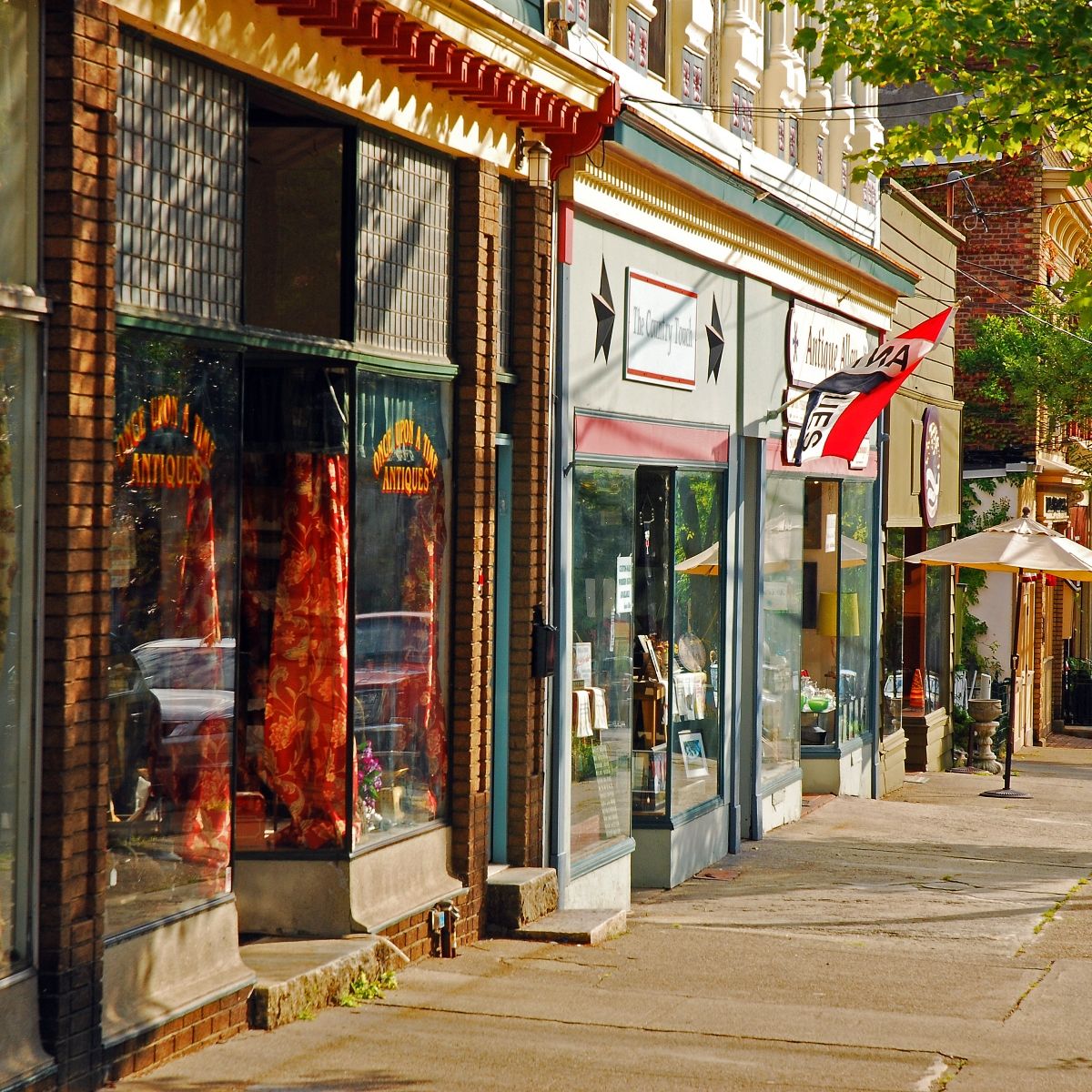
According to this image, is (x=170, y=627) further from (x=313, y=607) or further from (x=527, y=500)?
(x=527, y=500)

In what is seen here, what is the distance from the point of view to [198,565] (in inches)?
271

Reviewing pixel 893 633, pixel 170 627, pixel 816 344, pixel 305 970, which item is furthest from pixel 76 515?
pixel 893 633

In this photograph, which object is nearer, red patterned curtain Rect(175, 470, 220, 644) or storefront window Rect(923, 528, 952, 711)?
red patterned curtain Rect(175, 470, 220, 644)

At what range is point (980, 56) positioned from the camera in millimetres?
12117

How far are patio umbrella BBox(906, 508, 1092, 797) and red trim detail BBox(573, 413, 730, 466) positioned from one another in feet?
20.8

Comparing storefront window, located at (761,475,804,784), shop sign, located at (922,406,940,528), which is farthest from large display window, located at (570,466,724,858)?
shop sign, located at (922,406,940,528)

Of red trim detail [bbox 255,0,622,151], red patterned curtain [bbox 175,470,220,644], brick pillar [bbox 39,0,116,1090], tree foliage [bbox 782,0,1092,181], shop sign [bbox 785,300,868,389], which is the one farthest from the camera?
shop sign [bbox 785,300,868,389]

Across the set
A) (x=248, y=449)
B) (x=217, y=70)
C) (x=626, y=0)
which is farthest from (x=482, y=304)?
(x=626, y=0)

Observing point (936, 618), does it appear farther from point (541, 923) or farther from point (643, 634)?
point (541, 923)

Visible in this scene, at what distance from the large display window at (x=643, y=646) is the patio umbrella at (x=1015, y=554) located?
6.32 metres

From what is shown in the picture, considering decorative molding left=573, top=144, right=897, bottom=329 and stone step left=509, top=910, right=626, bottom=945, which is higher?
decorative molding left=573, top=144, right=897, bottom=329

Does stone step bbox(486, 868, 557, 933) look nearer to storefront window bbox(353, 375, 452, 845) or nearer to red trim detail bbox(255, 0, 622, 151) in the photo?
storefront window bbox(353, 375, 452, 845)

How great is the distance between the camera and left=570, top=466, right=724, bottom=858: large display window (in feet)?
34.7

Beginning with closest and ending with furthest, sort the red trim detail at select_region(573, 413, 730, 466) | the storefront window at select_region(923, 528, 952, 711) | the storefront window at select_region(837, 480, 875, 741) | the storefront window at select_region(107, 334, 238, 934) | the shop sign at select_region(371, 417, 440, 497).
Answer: the storefront window at select_region(107, 334, 238, 934)
the shop sign at select_region(371, 417, 440, 497)
the red trim detail at select_region(573, 413, 730, 466)
the storefront window at select_region(837, 480, 875, 741)
the storefront window at select_region(923, 528, 952, 711)
